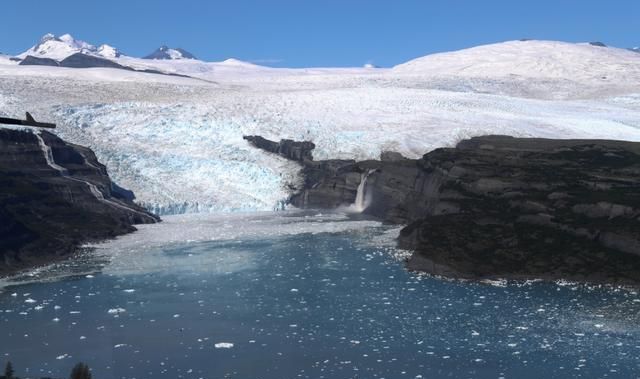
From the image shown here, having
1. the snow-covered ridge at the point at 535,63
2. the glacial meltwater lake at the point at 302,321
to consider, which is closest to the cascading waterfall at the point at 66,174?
the glacial meltwater lake at the point at 302,321

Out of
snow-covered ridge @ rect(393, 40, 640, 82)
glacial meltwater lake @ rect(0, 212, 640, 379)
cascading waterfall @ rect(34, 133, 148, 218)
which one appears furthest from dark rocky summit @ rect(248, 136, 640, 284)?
snow-covered ridge @ rect(393, 40, 640, 82)

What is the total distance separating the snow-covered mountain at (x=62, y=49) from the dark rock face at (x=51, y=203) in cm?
10008

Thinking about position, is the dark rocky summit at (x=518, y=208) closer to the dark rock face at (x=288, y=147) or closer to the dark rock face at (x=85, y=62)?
the dark rock face at (x=288, y=147)

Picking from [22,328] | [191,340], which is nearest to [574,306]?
[191,340]

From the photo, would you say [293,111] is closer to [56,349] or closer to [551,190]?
[551,190]

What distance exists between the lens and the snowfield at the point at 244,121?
51.8 m

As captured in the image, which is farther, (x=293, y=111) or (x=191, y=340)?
(x=293, y=111)

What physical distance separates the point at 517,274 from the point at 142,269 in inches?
538

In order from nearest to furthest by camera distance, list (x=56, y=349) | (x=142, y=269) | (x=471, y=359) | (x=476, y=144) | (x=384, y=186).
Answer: (x=471, y=359) → (x=56, y=349) → (x=142, y=269) → (x=384, y=186) → (x=476, y=144)

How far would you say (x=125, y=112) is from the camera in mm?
58656

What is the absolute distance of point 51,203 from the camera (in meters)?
Result: 39.5

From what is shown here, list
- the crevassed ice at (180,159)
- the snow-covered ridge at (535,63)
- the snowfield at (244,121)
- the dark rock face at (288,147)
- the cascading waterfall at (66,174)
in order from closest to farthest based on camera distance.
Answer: the cascading waterfall at (66,174) < the crevassed ice at (180,159) < the snowfield at (244,121) < the dark rock face at (288,147) < the snow-covered ridge at (535,63)

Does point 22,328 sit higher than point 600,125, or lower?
lower

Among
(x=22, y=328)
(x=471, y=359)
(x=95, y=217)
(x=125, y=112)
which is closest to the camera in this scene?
(x=471, y=359)
